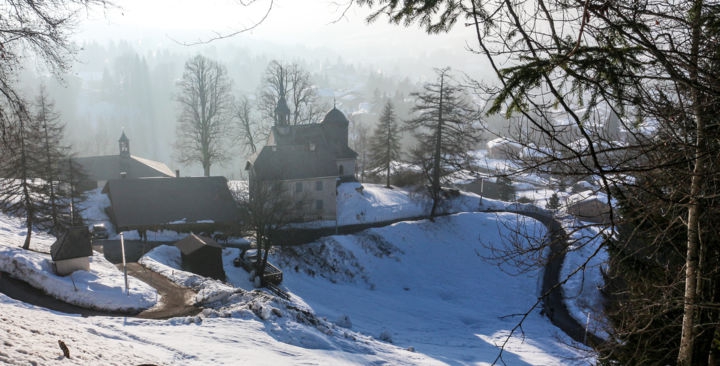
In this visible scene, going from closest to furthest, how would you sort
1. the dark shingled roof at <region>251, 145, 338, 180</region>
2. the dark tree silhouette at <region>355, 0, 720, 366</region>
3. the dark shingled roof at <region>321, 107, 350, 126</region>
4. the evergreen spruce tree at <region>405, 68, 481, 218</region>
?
the dark tree silhouette at <region>355, 0, 720, 366</region> < the evergreen spruce tree at <region>405, 68, 481, 218</region> < the dark shingled roof at <region>251, 145, 338, 180</region> < the dark shingled roof at <region>321, 107, 350, 126</region>

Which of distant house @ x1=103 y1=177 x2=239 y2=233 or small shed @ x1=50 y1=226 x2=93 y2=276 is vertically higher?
distant house @ x1=103 y1=177 x2=239 y2=233

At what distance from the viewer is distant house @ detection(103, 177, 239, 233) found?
30297mm

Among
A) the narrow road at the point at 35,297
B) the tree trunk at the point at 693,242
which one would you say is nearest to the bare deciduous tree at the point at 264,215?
the narrow road at the point at 35,297

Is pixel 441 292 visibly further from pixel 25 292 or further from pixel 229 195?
pixel 25 292

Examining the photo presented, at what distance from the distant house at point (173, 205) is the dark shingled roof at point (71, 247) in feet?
38.5

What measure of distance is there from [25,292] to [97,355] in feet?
31.4

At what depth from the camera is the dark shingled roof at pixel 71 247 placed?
1777 centimetres

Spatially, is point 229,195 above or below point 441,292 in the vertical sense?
above

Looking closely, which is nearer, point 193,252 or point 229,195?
point 193,252

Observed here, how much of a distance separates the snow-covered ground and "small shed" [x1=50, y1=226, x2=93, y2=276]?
53 centimetres

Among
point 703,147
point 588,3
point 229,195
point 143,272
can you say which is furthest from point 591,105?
point 229,195

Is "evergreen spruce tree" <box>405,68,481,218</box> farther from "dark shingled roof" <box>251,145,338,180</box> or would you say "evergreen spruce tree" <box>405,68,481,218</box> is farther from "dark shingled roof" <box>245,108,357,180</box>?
"dark shingled roof" <box>245,108,357,180</box>

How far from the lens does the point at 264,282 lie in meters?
24.2

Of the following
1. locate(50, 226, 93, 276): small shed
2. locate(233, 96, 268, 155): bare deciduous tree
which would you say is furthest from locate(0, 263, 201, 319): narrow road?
locate(233, 96, 268, 155): bare deciduous tree
